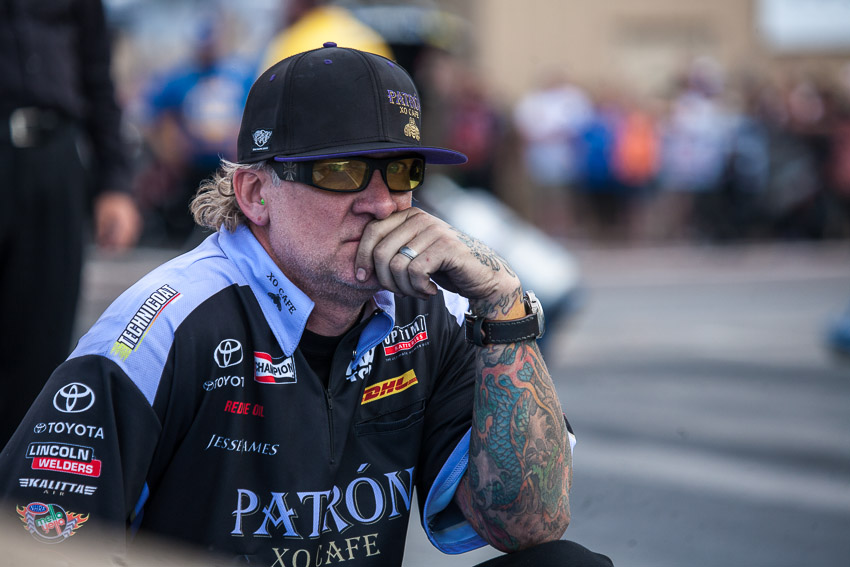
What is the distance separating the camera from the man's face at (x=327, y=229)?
2600 mm

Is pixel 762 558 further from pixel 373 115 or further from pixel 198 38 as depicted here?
pixel 198 38

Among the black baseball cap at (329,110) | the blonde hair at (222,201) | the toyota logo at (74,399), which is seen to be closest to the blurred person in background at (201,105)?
the blonde hair at (222,201)

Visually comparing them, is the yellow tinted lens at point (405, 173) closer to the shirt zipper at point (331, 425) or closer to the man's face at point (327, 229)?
the man's face at point (327, 229)

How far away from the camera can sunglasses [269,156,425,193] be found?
8.37 ft

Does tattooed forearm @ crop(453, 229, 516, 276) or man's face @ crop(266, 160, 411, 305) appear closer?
man's face @ crop(266, 160, 411, 305)

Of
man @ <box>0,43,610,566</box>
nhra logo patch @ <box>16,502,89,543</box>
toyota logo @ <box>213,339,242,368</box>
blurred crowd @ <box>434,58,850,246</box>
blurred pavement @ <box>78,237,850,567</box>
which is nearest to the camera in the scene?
nhra logo patch @ <box>16,502,89,543</box>

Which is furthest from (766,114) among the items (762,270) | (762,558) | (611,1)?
(762,558)

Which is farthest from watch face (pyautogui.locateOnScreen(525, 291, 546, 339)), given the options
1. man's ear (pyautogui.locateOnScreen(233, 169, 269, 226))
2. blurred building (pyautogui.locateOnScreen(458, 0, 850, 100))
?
blurred building (pyautogui.locateOnScreen(458, 0, 850, 100))

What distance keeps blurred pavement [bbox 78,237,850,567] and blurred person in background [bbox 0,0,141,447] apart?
151 centimetres

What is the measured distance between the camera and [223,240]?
2.67m

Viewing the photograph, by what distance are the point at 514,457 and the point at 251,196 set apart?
2.80ft

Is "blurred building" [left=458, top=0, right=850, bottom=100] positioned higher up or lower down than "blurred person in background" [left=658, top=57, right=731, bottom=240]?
lower down

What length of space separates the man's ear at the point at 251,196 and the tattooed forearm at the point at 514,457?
61 cm

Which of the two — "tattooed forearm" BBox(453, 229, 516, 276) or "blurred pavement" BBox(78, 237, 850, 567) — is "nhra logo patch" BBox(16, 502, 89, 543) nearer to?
"tattooed forearm" BBox(453, 229, 516, 276)
